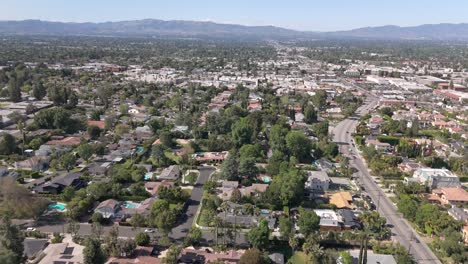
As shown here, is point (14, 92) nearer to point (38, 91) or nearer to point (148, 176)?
point (38, 91)

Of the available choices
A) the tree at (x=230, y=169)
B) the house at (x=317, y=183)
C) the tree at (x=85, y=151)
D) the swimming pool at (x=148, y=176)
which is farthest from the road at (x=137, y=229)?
the tree at (x=85, y=151)

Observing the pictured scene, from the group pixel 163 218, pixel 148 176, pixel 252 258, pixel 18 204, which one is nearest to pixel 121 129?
pixel 148 176

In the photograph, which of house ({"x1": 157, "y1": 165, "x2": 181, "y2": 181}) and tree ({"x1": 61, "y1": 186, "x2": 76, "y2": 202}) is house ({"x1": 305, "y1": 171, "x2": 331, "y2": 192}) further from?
tree ({"x1": 61, "y1": 186, "x2": 76, "y2": 202})

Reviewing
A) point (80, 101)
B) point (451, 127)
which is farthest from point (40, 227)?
point (451, 127)

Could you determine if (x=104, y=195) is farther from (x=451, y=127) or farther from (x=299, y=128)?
(x=451, y=127)

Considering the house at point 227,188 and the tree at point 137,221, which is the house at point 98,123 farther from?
the tree at point 137,221

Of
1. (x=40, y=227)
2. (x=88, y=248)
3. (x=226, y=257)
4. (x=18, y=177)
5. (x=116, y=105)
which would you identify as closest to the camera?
(x=88, y=248)
